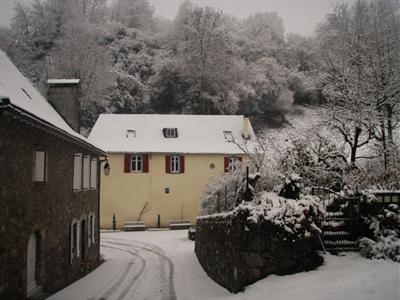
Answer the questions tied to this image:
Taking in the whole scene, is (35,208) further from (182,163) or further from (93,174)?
(182,163)

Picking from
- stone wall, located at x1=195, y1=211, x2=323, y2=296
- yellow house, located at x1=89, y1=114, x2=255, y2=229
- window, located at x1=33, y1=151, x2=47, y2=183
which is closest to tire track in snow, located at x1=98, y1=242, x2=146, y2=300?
stone wall, located at x1=195, y1=211, x2=323, y2=296

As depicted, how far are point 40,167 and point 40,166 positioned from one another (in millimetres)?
25

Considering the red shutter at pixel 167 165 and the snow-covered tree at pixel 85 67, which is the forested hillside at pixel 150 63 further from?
the red shutter at pixel 167 165

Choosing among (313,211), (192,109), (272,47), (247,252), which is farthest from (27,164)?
(272,47)

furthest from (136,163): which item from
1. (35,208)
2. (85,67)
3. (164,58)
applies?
(35,208)

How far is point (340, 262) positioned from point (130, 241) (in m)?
18.4

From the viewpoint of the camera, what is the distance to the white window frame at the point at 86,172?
655 inches

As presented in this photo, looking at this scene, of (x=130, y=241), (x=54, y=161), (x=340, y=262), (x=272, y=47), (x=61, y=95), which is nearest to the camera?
(x=340, y=262)

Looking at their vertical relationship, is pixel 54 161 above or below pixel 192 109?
below

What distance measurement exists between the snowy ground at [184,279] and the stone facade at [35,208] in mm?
936

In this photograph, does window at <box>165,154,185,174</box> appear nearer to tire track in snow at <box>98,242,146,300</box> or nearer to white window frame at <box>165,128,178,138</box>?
white window frame at <box>165,128,178,138</box>

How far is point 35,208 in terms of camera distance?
1075cm

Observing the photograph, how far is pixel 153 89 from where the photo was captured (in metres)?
48.4

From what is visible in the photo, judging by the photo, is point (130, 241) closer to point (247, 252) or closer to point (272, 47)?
point (247, 252)
